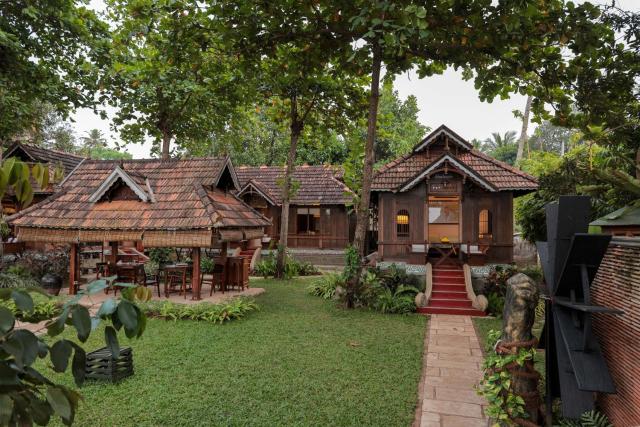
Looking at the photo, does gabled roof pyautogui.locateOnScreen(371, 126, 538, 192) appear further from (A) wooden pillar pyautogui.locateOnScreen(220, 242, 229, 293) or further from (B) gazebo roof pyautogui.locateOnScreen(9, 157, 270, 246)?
(A) wooden pillar pyautogui.locateOnScreen(220, 242, 229, 293)

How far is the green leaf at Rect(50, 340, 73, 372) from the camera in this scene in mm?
1296

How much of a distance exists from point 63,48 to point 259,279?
10589 millimetres

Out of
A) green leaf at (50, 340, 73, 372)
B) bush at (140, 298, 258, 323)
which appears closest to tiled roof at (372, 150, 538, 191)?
bush at (140, 298, 258, 323)

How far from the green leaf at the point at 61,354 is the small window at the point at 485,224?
1461cm

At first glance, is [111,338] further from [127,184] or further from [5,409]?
[127,184]

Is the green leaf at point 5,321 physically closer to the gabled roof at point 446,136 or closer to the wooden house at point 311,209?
the gabled roof at point 446,136

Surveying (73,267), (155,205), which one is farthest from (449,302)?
(73,267)

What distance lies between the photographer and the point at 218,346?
7805mm

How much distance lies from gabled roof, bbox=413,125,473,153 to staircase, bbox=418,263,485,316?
4.63m

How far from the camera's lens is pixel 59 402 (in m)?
1.31

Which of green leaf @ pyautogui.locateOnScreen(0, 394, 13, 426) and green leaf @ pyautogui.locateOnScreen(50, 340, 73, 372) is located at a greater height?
green leaf @ pyautogui.locateOnScreen(50, 340, 73, 372)

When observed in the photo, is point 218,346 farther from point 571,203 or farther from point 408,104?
point 408,104

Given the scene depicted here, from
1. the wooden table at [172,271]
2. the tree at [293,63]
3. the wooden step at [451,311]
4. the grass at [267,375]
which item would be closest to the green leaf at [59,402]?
the grass at [267,375]

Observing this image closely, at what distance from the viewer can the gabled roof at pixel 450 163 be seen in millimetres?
13250
